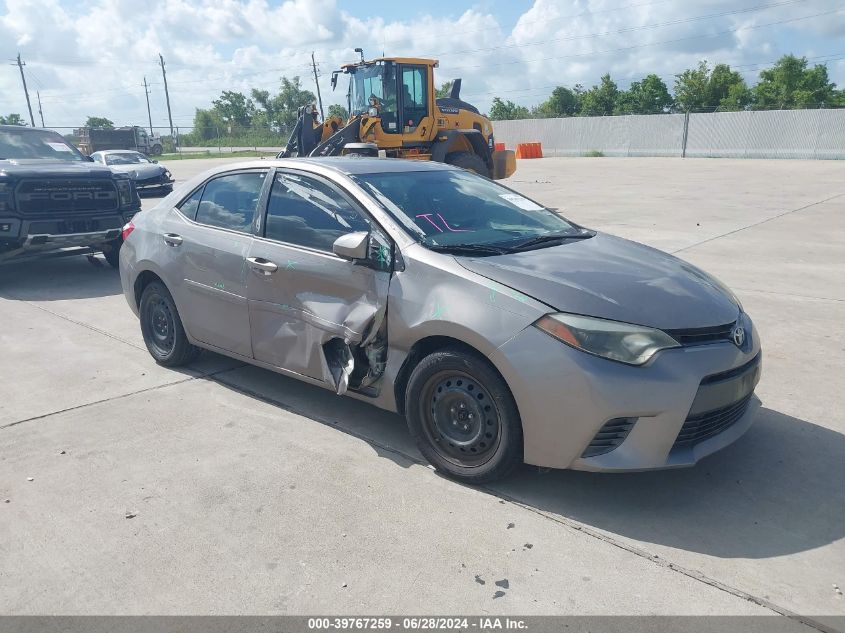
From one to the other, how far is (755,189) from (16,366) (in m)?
18.4

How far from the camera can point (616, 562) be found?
2973 millimetres

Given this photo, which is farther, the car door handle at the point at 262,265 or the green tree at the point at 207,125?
the green tree at the point at 207,125

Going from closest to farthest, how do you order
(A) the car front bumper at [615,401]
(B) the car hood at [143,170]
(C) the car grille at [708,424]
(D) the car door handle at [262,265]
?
(A) the car front bumper at [615,401] < (C) the car grille at [708,424] < (D) the car door handle at [262,265] < (B) the car hood at [143,170]

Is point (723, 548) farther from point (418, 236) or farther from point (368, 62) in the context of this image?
point (368, 62)

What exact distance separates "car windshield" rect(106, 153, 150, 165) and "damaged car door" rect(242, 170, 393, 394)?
1803cm

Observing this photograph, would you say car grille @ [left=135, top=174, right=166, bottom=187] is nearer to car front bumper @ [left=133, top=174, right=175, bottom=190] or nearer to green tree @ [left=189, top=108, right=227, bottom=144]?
car front bumper @ [left=133, top=174, right=175, bottom=190]

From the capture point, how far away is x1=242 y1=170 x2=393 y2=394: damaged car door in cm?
389

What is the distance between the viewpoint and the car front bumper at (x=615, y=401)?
3133 mm

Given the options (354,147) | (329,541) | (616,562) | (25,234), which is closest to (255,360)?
(329,541)

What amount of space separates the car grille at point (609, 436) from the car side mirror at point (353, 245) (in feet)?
4.91

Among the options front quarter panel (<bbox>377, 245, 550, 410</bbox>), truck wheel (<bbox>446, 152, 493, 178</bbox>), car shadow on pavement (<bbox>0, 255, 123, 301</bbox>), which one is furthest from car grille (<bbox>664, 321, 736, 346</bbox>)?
truck wheel (<bbox>446, 152, 493, 178</bbox>)

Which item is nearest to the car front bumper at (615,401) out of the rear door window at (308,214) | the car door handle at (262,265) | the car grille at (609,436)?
the car grille at (609,436)

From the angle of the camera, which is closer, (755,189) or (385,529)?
(385,529)

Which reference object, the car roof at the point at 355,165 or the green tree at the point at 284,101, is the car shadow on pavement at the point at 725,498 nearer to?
the car roof at the point at 355,165
